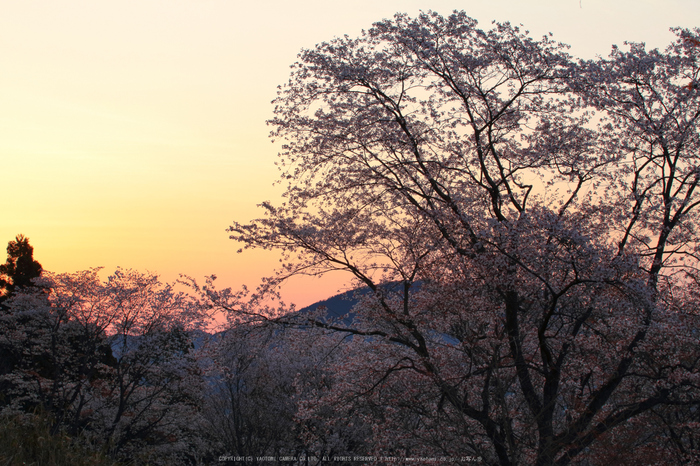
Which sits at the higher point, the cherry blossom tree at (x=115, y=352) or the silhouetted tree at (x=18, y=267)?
the silhouetted tree at (x=18, y=267)

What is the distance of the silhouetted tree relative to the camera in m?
34.2

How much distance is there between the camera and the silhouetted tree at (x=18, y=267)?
3422cm

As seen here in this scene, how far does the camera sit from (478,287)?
42.3 ft

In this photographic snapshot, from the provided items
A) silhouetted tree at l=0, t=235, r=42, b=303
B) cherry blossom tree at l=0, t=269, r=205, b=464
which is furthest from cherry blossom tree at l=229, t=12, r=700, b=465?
silhouetted tree at l=0, t=235, r=42, b=303

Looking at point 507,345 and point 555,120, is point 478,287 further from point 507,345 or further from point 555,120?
point 555,120

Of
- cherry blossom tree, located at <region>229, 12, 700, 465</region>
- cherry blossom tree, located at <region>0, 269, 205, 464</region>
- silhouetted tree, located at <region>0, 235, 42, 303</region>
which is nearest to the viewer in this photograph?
cherry blossom tree, located at <region>229, 12, 700, 465</region>

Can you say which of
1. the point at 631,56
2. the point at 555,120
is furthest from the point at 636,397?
the point at 631,56

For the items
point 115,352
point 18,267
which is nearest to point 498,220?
point 115,352

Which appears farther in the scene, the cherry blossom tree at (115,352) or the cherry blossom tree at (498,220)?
the cherry blossom tree at (115,352)

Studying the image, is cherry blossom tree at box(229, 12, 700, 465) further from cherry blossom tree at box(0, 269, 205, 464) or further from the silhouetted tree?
the silhouetted tree

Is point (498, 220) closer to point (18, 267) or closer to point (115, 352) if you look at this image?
point (115, 352)

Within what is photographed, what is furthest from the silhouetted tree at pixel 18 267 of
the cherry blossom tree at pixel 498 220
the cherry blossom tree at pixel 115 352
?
the cherry blossom tree at pixel 498 220

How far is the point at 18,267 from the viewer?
114 ft

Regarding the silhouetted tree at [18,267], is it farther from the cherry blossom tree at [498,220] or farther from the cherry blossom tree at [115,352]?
the cherry blossom tree at [498,220]
